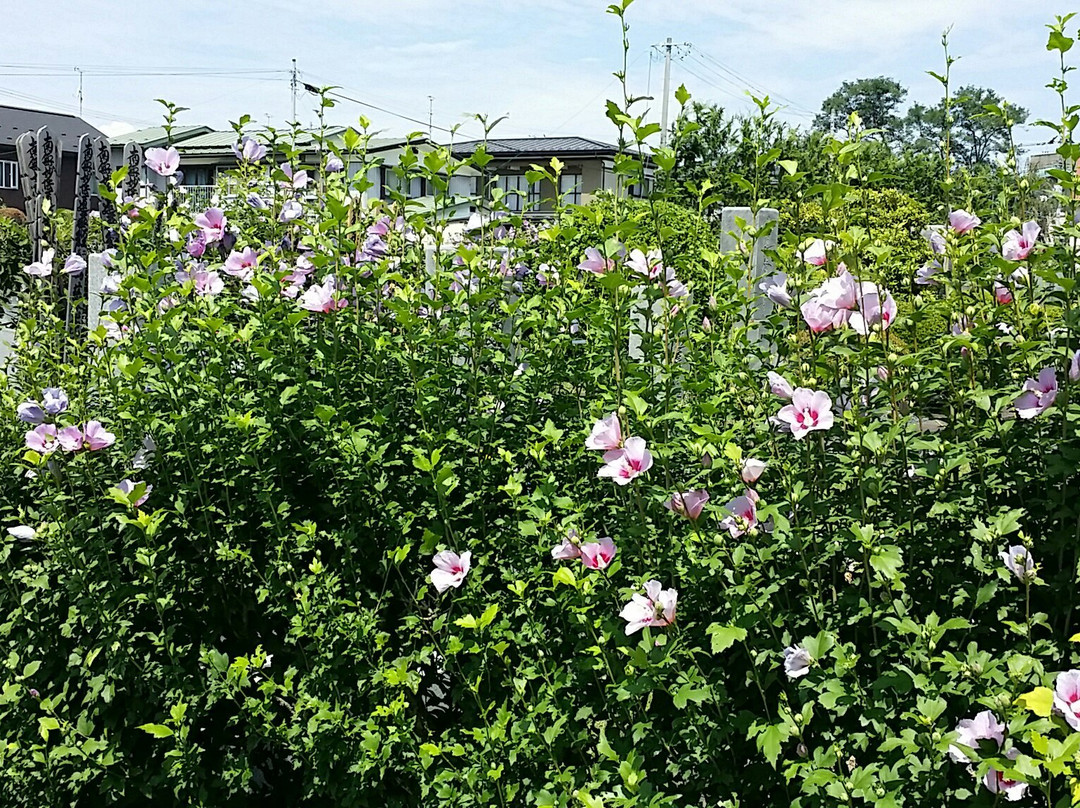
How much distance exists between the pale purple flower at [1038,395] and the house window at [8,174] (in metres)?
52.0

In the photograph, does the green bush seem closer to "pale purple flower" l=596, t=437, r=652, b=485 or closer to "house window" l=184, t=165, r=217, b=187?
"pale purple flower" l=596, t=437, r=652, b=485

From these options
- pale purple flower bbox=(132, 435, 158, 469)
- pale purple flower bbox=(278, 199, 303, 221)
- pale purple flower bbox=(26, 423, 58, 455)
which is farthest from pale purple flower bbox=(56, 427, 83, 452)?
pale purple flower bbox=(278, 199, 303, 221)

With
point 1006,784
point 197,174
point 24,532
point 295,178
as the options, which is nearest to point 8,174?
point 197,174

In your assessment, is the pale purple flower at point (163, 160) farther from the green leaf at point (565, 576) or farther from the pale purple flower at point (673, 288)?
the green leaf at point (565, 576)

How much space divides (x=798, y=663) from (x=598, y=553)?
0.40 meters

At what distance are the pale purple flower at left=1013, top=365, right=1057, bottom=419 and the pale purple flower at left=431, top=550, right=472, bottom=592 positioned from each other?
107 centimetres

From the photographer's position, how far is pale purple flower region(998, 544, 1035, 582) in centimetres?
163

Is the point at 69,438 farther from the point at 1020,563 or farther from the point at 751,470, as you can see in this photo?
the point at 1020,563

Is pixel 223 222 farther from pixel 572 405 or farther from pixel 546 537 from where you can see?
pixel 546 537

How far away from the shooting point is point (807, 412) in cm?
177

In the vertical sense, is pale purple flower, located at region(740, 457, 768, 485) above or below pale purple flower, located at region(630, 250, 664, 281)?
below

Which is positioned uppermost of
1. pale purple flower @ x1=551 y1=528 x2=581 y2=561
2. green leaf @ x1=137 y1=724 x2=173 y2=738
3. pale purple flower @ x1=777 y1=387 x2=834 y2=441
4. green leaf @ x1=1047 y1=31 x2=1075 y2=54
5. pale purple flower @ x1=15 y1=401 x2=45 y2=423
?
green leaf @ x1=1047 y1=31 x2=1075 y2=54

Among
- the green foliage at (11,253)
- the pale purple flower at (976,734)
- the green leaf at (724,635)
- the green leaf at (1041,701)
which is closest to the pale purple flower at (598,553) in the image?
the green leaf at (724,635)

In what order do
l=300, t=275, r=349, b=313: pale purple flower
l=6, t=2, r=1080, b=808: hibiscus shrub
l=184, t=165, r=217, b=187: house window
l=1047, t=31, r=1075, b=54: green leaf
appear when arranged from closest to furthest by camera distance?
l=6, t=2, r=1080, b=808: hibiscus shrub
l=1047, t=31, r=1075, b=54: green leaf
l=300, t=275, r=349, b=313: pale purple flower
l=184, t=165, r=217, b=187: house window
